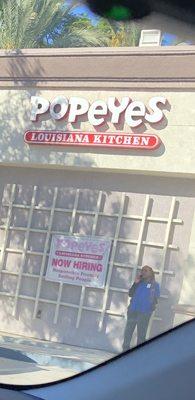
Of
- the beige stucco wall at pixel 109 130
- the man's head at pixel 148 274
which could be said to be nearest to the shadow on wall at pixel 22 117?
the beige stucco wall at pixel 109 130

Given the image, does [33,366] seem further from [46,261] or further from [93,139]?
[93,139]

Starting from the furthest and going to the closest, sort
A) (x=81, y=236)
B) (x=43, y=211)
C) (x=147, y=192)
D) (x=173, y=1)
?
1. (x=81, y=236)
2. (x=147, y=192)
3. (x=43, y=211)
4. (x=173, y=1)

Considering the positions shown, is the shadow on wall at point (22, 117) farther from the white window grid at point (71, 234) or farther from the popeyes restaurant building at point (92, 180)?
the white window grid at point (71, 234)

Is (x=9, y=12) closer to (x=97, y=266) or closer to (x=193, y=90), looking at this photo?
(x=193, y=90)

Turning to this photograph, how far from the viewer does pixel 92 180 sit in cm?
910

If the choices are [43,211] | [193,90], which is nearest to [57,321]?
[43,211]

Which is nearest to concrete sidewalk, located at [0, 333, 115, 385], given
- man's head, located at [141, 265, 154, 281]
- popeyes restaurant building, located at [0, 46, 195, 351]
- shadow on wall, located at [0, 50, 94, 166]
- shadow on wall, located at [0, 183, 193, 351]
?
man's head, located at [141, 265, 154, 281]

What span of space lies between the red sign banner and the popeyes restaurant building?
0.01m

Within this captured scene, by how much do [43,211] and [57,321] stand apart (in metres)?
1.61

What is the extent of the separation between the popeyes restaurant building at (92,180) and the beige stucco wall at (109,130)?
0.02 metres

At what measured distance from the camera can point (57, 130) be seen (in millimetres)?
10734

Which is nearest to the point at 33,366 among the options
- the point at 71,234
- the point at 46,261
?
the point at 46,261

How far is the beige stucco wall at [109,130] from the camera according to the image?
31.7 feet

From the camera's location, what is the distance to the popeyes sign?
9961mm
